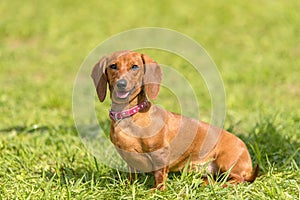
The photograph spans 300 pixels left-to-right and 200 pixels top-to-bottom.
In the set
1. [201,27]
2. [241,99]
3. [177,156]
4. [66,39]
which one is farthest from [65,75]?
[177,156]

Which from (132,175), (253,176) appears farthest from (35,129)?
(253,176)

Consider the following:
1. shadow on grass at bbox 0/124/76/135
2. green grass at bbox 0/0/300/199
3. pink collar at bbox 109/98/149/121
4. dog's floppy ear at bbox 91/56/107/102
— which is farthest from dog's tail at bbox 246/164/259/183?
shadow on grass at bbox 0/124/76/135

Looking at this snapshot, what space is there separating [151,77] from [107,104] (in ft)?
10.9

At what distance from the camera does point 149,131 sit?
392 centimetres

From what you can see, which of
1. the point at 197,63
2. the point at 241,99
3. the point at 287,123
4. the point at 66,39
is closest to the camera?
the point at 287,123

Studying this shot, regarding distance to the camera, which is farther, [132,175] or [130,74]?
[132,175]

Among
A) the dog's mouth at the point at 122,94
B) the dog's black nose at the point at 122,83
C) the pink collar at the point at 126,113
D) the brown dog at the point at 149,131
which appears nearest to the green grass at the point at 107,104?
the brown dog at the point at 149,131

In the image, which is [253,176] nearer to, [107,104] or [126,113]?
[126,113]

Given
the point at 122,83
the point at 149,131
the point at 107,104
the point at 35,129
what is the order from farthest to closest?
the point at 107,104 → the point at 35,129 → the point at 149,131 → the point at 122,83

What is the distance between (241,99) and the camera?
7.28m

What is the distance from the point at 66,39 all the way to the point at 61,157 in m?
6.45

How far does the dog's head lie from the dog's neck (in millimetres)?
39

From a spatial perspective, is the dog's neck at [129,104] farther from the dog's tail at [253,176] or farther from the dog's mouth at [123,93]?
the dog's tail at [253,176]

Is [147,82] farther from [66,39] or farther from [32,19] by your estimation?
[32,19]
